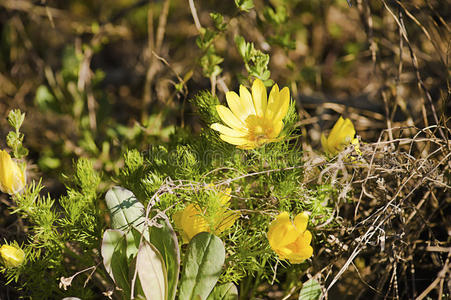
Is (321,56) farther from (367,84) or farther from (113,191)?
(113,191)

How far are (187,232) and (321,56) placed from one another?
1799 mm

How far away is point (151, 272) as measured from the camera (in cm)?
104

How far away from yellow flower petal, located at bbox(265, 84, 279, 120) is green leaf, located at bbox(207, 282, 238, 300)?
1.56 ft

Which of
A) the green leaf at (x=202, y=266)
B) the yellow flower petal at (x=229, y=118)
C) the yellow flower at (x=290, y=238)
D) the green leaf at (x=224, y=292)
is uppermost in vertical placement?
the yellow flower petal at (x=229, y=118)

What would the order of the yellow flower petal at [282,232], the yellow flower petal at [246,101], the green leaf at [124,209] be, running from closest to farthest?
the yellow flower petal at [282,232], the green leaf at [124,209], the yellow flower petal at [246,101]

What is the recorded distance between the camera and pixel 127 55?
109 inches

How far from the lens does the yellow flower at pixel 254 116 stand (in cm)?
114

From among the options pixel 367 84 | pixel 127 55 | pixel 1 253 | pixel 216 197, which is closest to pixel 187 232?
pixel 216 197

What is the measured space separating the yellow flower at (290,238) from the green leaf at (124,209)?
0.35 meters

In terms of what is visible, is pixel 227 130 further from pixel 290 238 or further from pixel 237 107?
pixel 290 238

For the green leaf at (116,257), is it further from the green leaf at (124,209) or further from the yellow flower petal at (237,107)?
the yellow flower petal at (237,107)

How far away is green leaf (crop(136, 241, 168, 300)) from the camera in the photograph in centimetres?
102

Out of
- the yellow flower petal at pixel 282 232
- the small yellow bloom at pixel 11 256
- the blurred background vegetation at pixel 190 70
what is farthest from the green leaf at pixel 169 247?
the blurred background vegetation at pixel 190 70

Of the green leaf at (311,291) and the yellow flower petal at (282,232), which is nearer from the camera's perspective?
the yellow flower petal at (282,232)
